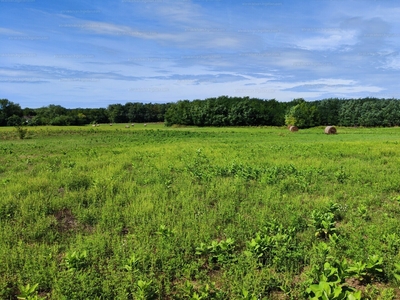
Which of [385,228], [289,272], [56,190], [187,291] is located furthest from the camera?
[56,190]

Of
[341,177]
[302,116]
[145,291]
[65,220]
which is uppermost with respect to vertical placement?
[302,116]

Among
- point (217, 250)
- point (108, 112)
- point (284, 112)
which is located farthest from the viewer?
point (108, 112)

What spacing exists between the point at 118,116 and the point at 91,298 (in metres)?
108

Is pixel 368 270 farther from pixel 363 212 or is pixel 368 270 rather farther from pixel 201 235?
pixel 201 235

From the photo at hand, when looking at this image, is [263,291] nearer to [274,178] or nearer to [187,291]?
[187,291]

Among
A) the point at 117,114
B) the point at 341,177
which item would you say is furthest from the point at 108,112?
the point at 341,177

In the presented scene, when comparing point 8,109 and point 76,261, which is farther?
point 8,109

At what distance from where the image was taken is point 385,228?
6.33m

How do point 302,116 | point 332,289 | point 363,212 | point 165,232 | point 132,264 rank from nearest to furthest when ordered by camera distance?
point 332,289 → point 132,264 → point 165,232 → point 363,212 → point 302,116

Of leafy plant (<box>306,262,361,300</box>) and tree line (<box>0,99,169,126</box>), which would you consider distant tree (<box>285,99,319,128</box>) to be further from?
leafy plant (<box>306,262,361,300</box>)

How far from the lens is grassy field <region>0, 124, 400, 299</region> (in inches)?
182

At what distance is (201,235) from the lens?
6.19 m

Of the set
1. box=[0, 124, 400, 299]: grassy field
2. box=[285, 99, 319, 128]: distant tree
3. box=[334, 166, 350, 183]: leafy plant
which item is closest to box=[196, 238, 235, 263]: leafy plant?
box=[0, 124, 400, 299]: grassy field

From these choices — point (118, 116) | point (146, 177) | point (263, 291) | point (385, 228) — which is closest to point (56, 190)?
point (146, 177)
